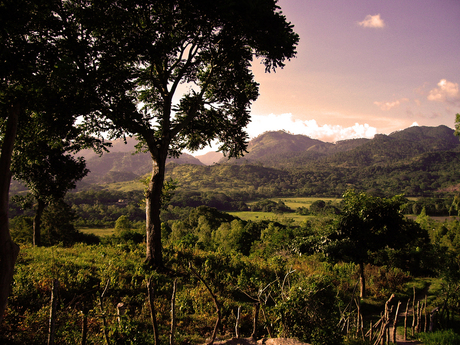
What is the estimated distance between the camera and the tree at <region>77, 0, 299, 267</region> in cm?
726

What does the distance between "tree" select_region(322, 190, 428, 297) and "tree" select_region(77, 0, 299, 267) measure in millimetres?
6073

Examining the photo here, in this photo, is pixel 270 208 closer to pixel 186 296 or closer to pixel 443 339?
pixel 186 296

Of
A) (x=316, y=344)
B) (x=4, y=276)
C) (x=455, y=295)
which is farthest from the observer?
(x=455, y=295)

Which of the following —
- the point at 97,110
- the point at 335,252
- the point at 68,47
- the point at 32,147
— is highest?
the point at 68,47

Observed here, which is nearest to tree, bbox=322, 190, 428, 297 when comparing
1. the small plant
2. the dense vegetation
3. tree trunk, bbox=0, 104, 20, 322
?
the dense vegetation

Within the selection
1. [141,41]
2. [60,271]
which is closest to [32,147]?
[60,271]

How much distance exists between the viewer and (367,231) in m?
11.2

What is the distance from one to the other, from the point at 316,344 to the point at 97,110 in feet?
28.3

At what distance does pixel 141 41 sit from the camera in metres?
7.64

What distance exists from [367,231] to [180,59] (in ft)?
36.6

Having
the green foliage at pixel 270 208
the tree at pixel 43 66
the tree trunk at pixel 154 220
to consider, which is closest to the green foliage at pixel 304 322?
the tree trunk at pixel 154 220

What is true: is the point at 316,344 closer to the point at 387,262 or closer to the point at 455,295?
the point at 455,295

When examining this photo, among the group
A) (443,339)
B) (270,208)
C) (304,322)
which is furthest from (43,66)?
(270,208)

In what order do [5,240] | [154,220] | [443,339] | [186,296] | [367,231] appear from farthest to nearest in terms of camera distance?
[367,231] → [154,220] → [186,296] → [443,339] → [5,240]
